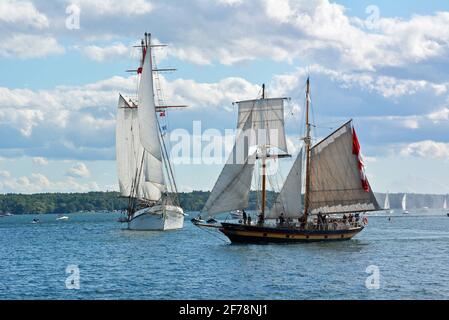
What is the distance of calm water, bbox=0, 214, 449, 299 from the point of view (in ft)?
167

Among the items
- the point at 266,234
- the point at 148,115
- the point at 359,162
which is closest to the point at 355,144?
the point at 359,162

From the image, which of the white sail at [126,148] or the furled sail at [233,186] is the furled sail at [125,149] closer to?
the white sail at [126,148]

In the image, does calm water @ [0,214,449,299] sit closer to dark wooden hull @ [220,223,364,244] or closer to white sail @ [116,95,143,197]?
dark wooden hull @ [220,223,364,244]

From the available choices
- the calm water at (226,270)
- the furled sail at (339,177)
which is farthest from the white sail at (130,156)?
the furled sail at (339,177)

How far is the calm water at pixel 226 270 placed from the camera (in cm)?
5091

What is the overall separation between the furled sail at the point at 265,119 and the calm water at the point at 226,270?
10725 millimetres

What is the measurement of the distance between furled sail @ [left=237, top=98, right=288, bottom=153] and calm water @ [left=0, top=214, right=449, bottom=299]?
35.2 ft

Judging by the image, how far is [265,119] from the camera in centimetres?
8381

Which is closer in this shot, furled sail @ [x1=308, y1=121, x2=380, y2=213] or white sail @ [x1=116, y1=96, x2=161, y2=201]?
furled sail @ [x1=308, y1=121, x2=380, y2=213]

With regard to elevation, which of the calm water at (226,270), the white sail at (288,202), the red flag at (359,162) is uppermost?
the red flag at (359,162)

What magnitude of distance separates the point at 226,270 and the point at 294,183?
22.3 m

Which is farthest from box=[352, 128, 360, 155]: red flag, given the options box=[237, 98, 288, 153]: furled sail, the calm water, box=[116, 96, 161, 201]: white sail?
box=[116, 96, 161, 201]: white sail
